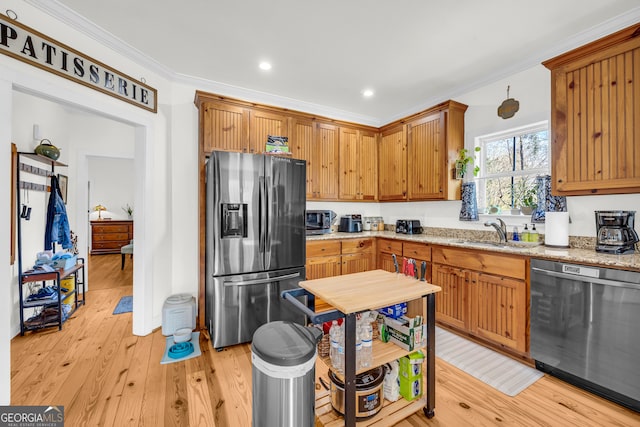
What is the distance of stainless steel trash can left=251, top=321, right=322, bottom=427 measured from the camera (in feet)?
3.96

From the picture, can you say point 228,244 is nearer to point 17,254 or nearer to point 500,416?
point 17,254

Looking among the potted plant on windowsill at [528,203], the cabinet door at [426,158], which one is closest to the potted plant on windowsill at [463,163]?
the cabinet door at [426,158]

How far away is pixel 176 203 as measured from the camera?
3016mm

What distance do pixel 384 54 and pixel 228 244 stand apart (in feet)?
7.70

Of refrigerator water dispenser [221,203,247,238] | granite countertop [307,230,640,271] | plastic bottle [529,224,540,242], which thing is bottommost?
granite countertop [307,230,640,271]

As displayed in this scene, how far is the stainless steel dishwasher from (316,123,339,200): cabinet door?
2.43 metres

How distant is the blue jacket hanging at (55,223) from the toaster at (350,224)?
3.57 metres

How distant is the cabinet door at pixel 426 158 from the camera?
330cm

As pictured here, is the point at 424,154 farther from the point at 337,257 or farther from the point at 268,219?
the point at 268,219

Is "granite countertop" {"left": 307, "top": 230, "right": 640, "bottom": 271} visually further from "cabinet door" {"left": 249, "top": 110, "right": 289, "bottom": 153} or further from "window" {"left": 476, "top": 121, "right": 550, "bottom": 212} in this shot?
"cabinet door" {"left": 249, "top": 110, "right": 289, "bottom": 153}

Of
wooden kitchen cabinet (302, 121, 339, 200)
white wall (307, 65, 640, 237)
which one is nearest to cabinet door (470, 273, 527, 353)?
white wall (307, 65, 640, 237)

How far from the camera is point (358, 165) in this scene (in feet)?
13.5

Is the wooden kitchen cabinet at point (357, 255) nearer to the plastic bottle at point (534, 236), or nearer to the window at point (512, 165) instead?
the window at point (512, 165)

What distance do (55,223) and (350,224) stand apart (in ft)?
12.3
